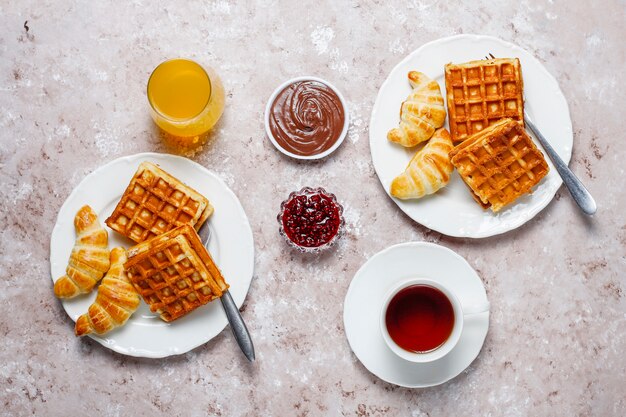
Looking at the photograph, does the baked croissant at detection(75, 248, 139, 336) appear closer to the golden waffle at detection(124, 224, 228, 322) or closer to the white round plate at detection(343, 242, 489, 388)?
the golden waffle at detection(124, 224, 228, 322)

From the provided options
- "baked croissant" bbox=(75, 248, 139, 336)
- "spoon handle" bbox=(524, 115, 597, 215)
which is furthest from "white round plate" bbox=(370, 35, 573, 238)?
"baked croissant" bbox=(75, 248, 139, 336)

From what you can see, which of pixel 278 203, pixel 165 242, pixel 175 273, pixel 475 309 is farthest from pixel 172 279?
pixel 475 309

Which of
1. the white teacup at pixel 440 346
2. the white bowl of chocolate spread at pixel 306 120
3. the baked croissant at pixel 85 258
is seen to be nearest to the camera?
the white teacup at pixel 440 346

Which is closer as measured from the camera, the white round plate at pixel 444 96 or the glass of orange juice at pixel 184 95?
the glass of orange juice at pixel 184 95

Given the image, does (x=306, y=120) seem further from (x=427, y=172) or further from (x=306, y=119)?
(x=427, y=172)

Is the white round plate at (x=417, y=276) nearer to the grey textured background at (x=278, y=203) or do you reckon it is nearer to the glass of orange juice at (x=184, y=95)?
the grey textured background at (x=278, y=203)

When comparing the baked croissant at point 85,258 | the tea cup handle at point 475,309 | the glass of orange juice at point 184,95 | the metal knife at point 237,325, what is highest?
the glass of orange juice at point 184,95

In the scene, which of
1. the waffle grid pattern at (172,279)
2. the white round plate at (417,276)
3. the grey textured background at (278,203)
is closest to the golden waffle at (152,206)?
the waffle grid pattern at (172,279)

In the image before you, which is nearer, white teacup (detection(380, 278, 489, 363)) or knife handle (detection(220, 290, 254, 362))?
white teacup (detection(380, 278, 489, 363))

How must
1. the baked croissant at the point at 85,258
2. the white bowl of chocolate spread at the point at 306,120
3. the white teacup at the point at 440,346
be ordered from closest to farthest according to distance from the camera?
the white teacup at the point at 440,346, the baked croissant at the point at 85,258, the white bowl of chocolate spread at the point at 306,120
